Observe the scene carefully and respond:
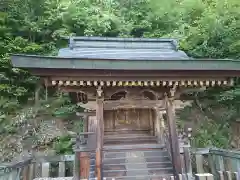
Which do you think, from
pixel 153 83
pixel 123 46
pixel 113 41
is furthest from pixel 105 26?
pixel 153 83

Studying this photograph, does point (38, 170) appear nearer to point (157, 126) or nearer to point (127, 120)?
point (127, 120)

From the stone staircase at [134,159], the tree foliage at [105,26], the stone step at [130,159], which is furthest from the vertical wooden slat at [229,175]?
the tree foliage at [105,26]

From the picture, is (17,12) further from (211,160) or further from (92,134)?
(211,160)

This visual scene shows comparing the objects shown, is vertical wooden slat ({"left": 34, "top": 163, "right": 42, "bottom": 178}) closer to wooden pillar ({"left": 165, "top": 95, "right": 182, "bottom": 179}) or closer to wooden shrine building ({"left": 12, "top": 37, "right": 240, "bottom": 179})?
wooden shrine building ({"left": 12, "top": 37, "right": 240, "bottom": 179})

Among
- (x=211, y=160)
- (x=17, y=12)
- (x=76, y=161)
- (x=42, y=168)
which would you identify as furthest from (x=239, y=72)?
(x=17, y=12)

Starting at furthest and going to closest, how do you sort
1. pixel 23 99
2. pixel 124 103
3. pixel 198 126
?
pixel 23 99 → pixel 198 126 → pixel 124 103

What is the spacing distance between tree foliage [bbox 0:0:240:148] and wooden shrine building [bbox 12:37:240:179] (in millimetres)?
4575

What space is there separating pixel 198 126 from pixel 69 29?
7.68 metres

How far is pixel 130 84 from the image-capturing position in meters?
4.96

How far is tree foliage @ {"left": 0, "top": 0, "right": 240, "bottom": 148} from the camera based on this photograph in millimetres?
10141

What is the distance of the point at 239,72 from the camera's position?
5020mm

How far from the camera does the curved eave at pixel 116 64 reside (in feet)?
13.7

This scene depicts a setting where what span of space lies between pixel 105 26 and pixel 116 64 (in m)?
7.24

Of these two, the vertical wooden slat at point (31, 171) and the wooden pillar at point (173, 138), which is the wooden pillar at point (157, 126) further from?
the vertical wooden slat at point (31, 171)
